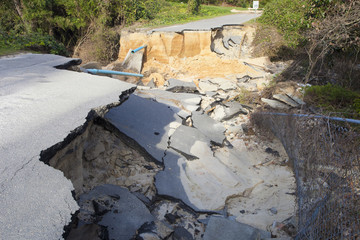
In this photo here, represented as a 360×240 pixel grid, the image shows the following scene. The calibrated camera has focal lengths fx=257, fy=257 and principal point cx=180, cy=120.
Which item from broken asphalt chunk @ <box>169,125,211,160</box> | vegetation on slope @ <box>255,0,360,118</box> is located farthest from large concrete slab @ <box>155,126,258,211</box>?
vegetation on slope @ <box>255,0,360,118</box>

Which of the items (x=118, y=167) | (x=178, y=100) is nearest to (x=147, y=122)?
(x=118, y=167)

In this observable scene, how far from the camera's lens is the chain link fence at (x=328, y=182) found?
81.7 inches

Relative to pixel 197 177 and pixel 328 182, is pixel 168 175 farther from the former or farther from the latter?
pixel 328 182

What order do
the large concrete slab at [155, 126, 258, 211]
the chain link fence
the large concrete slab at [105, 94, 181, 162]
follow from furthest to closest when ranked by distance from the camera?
the large concrete slab at [105, 94, 181, 162] < the large concrete slab at [155, 126, 258, 211] < the chain link fence

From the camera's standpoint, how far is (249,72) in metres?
10.2

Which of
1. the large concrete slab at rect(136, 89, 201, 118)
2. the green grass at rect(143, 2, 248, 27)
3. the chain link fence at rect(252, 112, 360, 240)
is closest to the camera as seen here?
the chain link fence at rect(252, 112, 360, 240)

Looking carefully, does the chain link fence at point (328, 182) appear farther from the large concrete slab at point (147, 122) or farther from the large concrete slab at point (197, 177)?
the large concrete slab at point (147, 122)

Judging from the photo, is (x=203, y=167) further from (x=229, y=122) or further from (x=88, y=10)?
(x=88, y=10)

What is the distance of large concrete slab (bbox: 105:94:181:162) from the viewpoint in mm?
4609

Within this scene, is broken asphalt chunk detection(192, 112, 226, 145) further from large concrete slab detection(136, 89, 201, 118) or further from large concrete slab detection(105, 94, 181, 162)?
large concrete slab detection(105, 94, 181, 162)

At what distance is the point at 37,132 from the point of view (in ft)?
7.74

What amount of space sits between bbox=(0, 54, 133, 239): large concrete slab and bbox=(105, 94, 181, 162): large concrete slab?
1.13 m

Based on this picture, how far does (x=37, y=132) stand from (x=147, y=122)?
2940 mm

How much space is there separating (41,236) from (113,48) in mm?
11966
